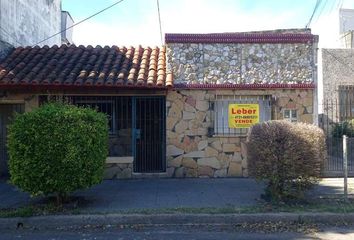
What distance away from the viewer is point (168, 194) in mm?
10547

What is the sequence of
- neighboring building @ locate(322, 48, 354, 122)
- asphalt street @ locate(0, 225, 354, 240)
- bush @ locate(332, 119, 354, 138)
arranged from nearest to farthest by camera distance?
asphalt street @ locate(0, 225, 354, 240)
bush @ locate(332, 119, 354, 138)
neighboring building @ locate(322, 48, 354, 122)

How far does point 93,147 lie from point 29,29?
1072cm

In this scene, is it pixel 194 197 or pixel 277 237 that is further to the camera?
pixel 194 197

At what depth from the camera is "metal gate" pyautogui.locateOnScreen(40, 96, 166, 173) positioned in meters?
13.7

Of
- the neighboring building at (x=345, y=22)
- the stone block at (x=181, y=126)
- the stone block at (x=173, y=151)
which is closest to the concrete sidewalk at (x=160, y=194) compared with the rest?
the stone block at (x=173, y=151)

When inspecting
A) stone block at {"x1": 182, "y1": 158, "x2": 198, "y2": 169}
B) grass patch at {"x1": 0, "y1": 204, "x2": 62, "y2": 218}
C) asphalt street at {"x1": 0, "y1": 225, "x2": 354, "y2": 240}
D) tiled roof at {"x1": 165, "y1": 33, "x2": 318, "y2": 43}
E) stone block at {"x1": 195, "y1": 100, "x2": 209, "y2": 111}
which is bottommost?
asphalt street at {"x1": 0, "y1": 225, "x2": 354, "y2": 240}

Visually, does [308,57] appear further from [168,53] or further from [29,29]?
[29,29]

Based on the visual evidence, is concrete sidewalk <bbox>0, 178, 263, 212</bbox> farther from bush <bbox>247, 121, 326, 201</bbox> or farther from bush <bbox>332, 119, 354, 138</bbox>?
bush <bbox>332, 119, 354, 138</bbox>

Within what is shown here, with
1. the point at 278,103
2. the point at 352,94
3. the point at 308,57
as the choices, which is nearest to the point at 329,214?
the point at 278,103

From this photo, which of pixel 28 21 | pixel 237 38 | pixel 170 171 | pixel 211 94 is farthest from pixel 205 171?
pixel 28 21

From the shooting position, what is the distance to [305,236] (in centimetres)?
756

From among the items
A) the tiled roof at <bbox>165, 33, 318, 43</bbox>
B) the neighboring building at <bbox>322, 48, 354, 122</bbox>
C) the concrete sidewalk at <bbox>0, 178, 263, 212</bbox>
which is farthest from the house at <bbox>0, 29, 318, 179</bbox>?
the neighboring building at <bbox>322, 48, 354, 122</bbox>

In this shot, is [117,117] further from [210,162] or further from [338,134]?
[338,134]

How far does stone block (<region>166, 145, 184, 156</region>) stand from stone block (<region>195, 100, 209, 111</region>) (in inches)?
51.6
